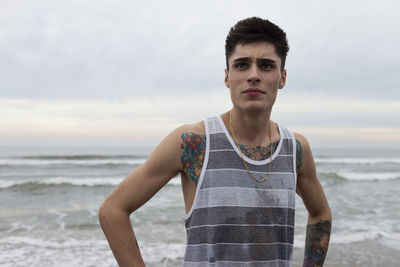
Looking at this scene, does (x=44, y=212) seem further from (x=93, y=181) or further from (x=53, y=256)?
(x=93, y=181)

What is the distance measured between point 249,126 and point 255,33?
0.51m

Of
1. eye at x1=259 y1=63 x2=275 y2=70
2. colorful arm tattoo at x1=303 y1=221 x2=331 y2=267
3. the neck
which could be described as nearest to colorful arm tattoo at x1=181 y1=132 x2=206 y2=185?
the neck

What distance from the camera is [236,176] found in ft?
5.99

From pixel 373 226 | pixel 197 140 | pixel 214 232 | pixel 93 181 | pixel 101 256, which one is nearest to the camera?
pixel 214 232

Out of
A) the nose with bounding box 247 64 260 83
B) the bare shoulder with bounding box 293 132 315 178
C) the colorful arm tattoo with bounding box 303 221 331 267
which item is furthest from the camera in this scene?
the colorful arm tattoo with bounding box 303 221 331 267

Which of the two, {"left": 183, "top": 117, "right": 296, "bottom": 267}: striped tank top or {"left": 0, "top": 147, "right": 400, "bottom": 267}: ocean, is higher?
{"left": 183, "top": 117, "right": 296, "bottom": 267}: striped tank top

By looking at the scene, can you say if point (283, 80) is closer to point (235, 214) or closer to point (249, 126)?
point (249, 126)

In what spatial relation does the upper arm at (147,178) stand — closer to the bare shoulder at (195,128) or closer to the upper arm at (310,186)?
the bare shoulder at (195,128)

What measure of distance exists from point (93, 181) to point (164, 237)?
11787 mm

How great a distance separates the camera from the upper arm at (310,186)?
213 cm

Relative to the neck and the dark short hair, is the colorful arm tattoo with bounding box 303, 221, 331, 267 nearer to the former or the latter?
the neck

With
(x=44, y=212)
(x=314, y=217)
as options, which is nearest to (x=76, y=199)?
(x=44, y=212)

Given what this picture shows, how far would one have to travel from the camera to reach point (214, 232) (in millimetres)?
1746

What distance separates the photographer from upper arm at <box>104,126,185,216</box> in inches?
70.7
